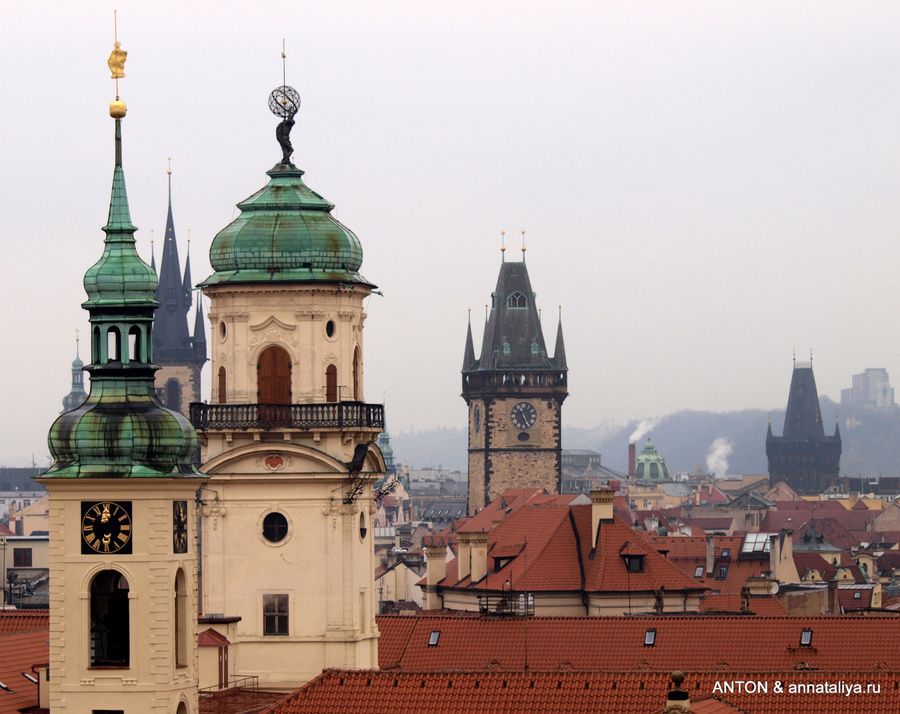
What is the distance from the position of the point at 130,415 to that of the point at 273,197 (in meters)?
15.2

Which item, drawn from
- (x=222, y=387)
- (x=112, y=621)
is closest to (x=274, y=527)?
(x=222, y=387)

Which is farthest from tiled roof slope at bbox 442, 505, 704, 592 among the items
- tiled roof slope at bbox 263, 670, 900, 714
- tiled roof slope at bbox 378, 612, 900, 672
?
tiled roof slope at bbox 263, 670, 900, 714

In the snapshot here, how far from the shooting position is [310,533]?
4922 cm

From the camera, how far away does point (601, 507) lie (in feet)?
299

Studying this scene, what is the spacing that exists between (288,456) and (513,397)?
125194 millimetres

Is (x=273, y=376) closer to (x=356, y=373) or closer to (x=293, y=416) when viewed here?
(x=293, y=416)

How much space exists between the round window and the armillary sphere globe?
27.6 ft

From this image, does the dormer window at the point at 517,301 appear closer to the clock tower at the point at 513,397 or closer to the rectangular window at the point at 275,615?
the clock tower at the point at 513,397

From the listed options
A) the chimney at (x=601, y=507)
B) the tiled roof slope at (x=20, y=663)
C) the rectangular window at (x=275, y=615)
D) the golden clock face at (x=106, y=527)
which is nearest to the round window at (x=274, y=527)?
the rectangular window at (x=275, y=615)

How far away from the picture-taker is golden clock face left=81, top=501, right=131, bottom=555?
3575 centimetres

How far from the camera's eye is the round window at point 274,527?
162 feet

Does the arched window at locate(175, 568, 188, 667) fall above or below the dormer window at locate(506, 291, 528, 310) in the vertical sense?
below

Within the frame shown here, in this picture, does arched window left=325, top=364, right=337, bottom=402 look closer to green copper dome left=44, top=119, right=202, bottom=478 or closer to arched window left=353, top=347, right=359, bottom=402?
arched window left=353, top=347, right=359, bottom=402

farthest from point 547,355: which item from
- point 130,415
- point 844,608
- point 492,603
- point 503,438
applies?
point 130,415
